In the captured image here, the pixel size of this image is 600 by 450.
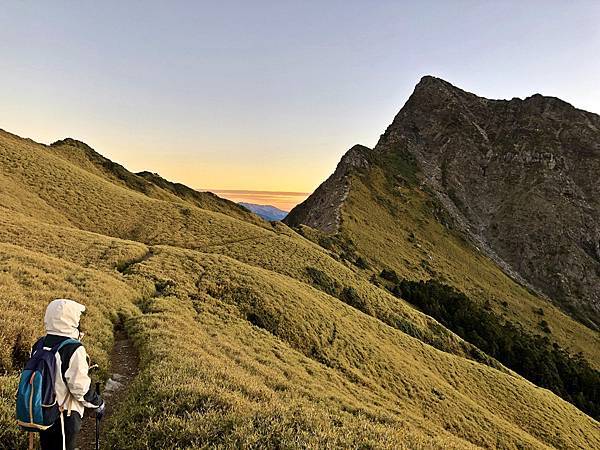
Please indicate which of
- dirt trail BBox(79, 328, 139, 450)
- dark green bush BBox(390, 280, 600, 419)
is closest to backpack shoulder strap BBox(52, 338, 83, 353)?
dirt trail BBox(79, 328, 139, 450)

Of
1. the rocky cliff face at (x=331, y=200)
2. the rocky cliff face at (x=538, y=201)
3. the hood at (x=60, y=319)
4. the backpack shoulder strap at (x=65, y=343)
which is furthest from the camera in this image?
the rocky cliff face at (x=538, y=201)

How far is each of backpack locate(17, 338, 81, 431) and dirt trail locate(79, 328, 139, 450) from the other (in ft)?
11.9

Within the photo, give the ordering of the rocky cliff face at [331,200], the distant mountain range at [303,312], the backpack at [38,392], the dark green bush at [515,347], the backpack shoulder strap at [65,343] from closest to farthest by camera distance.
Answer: the backpack at [38,392]
the backpack shoulder strap at [65,343]
the distant mountain range at [303,312]
the dark green bush at [515,347]
the rocky cliff face at [331,200]

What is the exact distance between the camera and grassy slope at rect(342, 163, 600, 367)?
10169cm

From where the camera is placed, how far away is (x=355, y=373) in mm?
28812

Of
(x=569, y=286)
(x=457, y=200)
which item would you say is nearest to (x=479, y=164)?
(x=457, y=200)

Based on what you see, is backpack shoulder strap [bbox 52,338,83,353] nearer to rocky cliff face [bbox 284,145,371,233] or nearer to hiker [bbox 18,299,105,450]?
hiker [bbox 18,299,105,450]

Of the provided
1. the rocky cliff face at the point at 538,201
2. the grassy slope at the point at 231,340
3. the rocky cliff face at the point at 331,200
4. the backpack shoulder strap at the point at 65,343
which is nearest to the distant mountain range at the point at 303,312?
the grassy slope at the point at 231,340

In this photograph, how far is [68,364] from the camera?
6.48 m

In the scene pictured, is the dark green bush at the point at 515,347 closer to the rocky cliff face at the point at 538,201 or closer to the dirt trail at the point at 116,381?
the rocky cliff face at the point at 538,201

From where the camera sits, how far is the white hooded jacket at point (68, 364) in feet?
21.2

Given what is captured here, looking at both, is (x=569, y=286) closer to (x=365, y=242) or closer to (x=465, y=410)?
(x=365, y=242)

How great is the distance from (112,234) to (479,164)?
605ft

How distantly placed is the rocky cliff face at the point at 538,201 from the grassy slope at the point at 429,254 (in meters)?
19.7
